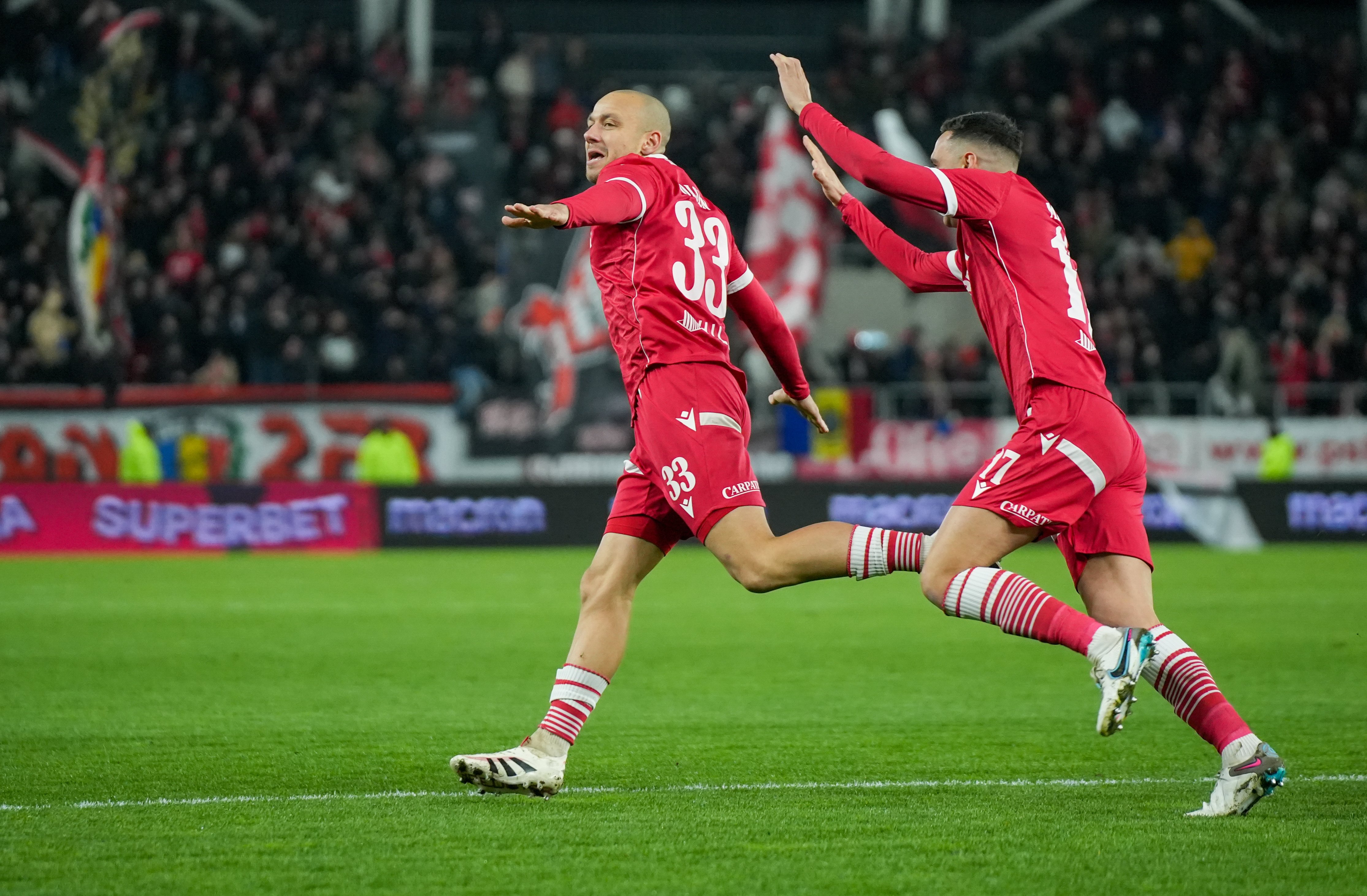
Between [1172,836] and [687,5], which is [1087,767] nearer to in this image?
[1172,836]

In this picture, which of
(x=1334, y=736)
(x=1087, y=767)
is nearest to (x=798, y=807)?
(x=1087, y=767)

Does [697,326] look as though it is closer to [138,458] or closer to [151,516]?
[151,516]

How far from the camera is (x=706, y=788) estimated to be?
5.75 meters

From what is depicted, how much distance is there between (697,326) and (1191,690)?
1905mm

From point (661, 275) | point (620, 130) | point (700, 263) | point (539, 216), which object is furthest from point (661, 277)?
point (539, 216)

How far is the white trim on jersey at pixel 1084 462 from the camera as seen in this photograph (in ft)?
17.2

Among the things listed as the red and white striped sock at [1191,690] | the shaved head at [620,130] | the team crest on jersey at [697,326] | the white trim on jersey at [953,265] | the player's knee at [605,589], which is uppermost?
the shaved head at [620,130]

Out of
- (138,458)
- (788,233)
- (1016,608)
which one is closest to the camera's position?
(1016,608)

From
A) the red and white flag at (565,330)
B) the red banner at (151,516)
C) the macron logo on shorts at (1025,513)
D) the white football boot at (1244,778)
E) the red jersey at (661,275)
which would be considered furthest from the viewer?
the red and white flag at (565,330)

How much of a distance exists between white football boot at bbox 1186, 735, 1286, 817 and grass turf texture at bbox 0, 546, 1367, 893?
7 centimetres

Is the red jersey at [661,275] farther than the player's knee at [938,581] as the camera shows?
Yes

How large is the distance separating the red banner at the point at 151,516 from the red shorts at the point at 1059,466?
13.4 metres

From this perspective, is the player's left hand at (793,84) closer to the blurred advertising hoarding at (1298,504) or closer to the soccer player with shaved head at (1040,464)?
the soccer player with shaved head at (1040,464)

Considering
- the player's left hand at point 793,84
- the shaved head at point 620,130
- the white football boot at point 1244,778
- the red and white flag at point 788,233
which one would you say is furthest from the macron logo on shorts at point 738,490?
the red and white flag at point 788,233
